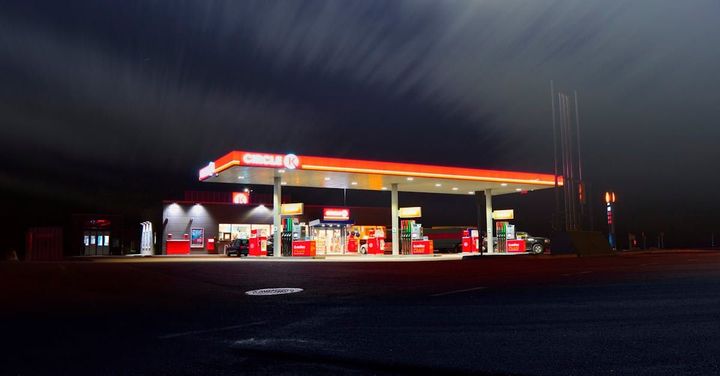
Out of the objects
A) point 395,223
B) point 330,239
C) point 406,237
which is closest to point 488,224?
point 406,237

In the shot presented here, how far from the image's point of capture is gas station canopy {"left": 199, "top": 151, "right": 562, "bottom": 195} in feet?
101

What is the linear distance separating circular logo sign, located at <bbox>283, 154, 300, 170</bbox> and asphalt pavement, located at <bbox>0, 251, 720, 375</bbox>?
20.7m

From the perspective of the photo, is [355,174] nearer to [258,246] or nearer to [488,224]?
[258,246]

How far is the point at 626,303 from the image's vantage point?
7305 millimetres

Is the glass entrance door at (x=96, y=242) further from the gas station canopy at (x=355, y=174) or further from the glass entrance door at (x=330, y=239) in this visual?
the gas station canopy at (x=355, y=174)

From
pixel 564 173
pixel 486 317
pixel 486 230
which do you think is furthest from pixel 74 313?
pixel 486 230

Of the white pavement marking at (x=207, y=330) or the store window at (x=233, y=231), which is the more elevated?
the store window at (x=233, y=231)

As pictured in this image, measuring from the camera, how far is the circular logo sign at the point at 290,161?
3080 centimetres

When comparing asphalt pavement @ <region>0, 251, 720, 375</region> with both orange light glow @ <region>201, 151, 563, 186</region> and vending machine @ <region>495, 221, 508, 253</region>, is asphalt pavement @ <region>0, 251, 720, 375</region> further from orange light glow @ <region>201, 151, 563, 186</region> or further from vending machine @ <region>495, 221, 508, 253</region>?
vending machine @ <region>495, 221, 508, 253</region>

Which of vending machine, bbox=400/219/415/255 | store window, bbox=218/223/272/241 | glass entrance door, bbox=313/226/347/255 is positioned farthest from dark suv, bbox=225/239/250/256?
vending machine, bbox=400/219/415/255

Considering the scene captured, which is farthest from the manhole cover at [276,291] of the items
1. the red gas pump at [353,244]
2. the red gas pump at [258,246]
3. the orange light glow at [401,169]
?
the red gas pump at [353,244]

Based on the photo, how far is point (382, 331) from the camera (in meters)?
5.72

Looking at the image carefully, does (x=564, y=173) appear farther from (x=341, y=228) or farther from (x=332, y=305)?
(x=341, y=228)

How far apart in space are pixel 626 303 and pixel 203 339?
5354mm
